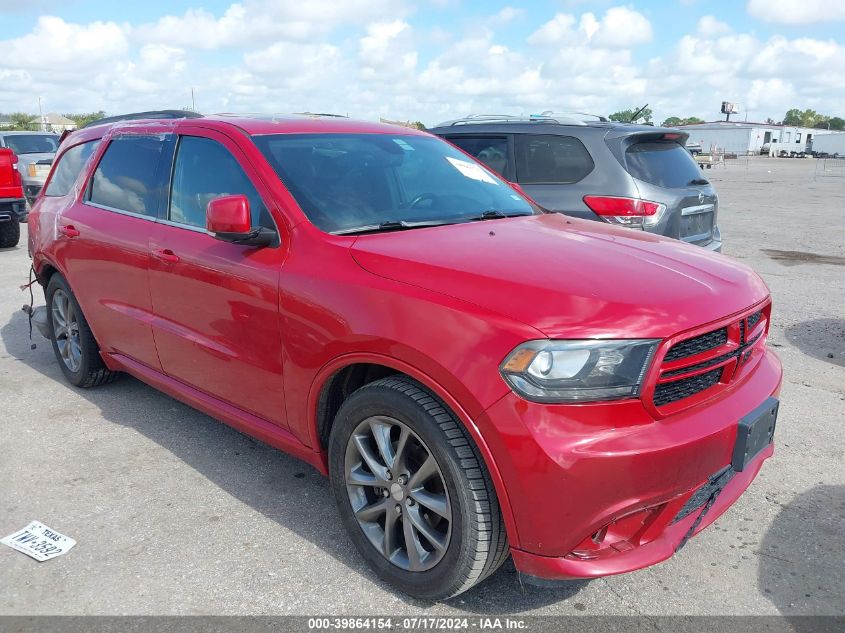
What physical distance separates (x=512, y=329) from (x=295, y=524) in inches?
63.7

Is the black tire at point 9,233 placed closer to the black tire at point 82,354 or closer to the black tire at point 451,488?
the black tire at point 82,354

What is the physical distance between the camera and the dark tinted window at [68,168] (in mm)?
4859

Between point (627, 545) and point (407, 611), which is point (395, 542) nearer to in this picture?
point (407, 611)

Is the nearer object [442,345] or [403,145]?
[442,345]

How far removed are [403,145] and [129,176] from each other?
1640 mm

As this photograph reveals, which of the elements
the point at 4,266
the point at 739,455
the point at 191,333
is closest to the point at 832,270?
the point at 739,455

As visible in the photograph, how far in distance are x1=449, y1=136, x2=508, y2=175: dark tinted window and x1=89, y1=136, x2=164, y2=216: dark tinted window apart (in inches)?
132

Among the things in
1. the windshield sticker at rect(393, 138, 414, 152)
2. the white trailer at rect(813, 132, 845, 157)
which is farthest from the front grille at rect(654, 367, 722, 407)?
the white trailer at rect(813, 132, 845, 157)

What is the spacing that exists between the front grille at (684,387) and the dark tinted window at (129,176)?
9.31ft

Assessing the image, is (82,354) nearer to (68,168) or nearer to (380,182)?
(68,168)

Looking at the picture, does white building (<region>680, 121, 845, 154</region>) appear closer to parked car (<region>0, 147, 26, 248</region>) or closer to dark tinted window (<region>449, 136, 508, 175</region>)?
parked car (<region>0, 147, 26, 248</region>)

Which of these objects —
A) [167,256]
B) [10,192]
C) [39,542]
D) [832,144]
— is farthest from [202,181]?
[832,144]

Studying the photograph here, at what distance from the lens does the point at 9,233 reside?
11.6 meters

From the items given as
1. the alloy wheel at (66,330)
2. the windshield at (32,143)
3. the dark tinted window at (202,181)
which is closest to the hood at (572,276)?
the dark tinted window at (202,181)
